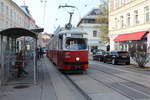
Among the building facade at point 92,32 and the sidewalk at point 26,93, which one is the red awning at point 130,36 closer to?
→ the sidewalk at point 26,93

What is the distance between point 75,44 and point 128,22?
2572cm

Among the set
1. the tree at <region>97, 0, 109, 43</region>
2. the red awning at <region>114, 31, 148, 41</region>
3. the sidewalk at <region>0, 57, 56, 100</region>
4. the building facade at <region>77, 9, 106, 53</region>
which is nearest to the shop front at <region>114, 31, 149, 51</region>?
the red awning at <region>114, 31, 148, 41</region>

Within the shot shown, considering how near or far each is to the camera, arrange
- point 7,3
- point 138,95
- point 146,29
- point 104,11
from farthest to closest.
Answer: point 104,11 < point 7,3 < point 146,29 < point 138,95

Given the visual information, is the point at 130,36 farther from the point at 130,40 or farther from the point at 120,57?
the point at 120,57

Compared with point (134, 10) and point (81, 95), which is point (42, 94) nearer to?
point (81, 95)

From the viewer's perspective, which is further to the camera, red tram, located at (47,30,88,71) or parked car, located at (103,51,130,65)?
parked car, located at (103,51,130,65)

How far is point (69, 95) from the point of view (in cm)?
985

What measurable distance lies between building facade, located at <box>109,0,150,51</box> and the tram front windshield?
57.3 feet

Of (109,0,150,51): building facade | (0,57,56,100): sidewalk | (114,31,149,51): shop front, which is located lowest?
(0,57,56,100): sidewalk

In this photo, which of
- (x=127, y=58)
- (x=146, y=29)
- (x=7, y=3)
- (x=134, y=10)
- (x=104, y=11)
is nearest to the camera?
(x=127, y=58)

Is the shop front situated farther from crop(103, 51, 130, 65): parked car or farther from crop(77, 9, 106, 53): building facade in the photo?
crop(77, 9, 106, 53): building facade

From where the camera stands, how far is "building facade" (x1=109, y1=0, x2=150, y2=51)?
34.9m

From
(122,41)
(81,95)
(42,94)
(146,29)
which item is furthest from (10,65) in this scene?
(122,41)

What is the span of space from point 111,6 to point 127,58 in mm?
23829
